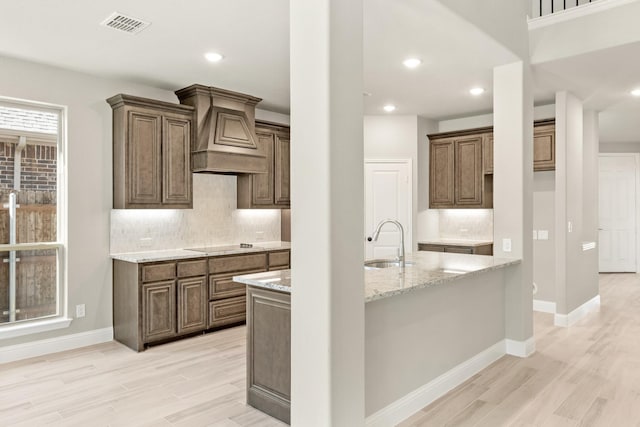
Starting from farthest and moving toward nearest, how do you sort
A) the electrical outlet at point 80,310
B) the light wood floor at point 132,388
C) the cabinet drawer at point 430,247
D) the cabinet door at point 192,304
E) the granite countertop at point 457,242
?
the cabinet drawer at point 430,247 < the granite countertop at point 457,242 < the cabinet door at point 192,304 < the electrical outlet at point 80,310 < the light wood floor at point 132,388

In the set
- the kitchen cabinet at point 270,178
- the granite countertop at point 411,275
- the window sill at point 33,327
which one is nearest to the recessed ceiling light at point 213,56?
the kitchen cabinet at point 270,178

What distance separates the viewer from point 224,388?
131 inches

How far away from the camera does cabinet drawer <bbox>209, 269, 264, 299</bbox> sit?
476cm

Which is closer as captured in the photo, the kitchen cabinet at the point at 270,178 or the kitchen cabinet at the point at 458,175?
the kitchen cabinet at the point at 270,178

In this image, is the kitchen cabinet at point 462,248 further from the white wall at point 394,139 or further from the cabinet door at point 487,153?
the cabinet door at point 487,153

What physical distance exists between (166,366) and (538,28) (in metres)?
4.57

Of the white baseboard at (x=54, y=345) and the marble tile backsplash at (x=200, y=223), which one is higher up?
the marble tile backsplash at (x=200, y=223)

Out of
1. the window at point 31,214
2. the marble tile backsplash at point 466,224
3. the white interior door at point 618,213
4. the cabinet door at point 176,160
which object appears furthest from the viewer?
the white interior door at point 618,213

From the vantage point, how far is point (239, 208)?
5.75 m

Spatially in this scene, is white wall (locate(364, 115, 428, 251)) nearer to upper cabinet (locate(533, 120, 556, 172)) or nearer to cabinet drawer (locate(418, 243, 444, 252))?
cabinet drawer (locate(418, 243, 444, 252))

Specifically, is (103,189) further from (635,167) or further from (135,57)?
(635,167)

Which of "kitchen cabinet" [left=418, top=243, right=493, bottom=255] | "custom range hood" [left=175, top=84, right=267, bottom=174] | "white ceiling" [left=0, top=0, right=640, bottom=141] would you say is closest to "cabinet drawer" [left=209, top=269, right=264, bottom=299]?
"custom range hood" [left=175, top=84, right=267, bottom=174]

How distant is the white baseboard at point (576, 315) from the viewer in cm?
496

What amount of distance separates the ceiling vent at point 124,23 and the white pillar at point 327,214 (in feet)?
5.41
